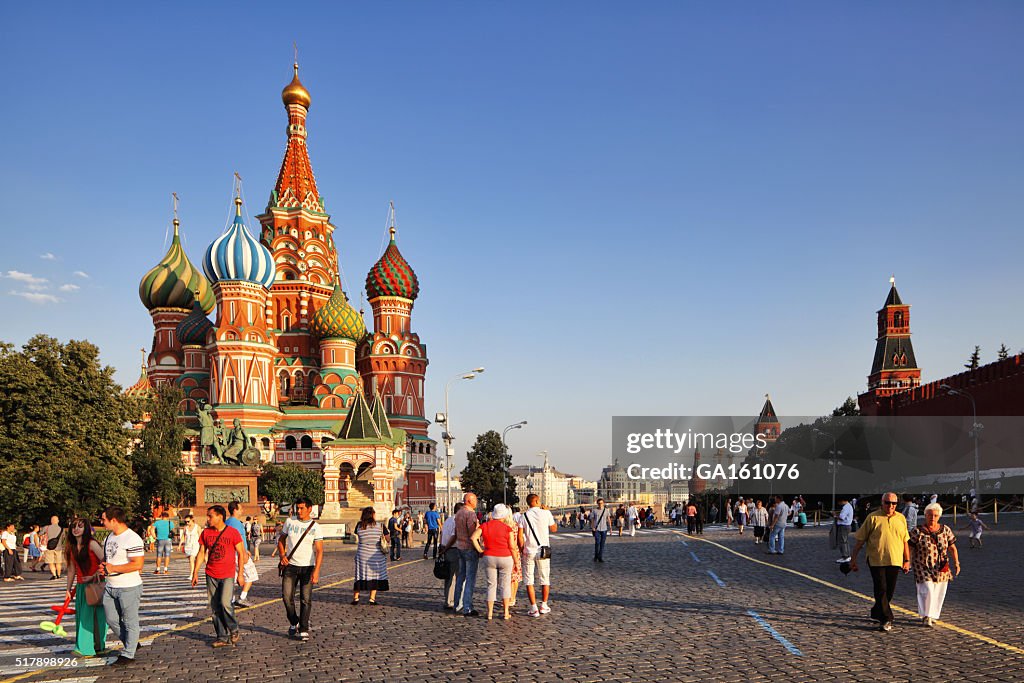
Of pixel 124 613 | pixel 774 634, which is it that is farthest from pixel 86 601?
pixel 774 634

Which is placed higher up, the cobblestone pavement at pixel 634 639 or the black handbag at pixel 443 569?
the black handbag at pixel 443 569

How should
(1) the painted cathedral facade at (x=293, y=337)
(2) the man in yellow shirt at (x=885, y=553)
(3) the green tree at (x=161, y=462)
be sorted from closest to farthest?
(2) the man in yellow shirt at (x=885, y=553), (3) the green tree at (x=161, y=462), (1) the painted cathedral facade at (x=293, y=337)

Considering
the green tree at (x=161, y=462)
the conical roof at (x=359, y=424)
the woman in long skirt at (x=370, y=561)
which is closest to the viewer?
the woman in long skirt at (x=370, y=561)

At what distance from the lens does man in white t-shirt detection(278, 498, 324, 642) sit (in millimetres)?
10141

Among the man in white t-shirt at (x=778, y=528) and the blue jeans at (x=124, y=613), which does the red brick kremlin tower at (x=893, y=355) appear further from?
the blue jeans at (x=124, y=613)

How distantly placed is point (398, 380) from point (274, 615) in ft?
208

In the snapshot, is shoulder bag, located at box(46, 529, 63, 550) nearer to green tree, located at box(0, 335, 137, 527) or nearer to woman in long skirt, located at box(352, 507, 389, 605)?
green tree, located at box(0, 335, 137, 527)

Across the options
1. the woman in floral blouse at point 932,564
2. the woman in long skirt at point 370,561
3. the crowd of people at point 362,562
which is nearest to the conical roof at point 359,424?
the crowd of people at point 362,562

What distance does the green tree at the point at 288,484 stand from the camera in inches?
2259

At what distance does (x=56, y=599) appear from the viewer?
15.6 metres

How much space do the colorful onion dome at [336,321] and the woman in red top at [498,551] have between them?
60.8m

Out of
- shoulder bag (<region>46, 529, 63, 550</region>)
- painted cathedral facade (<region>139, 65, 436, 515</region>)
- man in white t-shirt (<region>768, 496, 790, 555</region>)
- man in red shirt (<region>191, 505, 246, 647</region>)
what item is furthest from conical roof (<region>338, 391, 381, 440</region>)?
man in red shirt (<region>191, 505, 246, 647</region>)

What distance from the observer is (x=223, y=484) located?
35.8 meters

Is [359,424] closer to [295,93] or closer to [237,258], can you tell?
[237,258]
